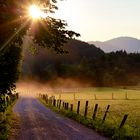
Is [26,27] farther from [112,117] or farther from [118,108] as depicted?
[118,108]

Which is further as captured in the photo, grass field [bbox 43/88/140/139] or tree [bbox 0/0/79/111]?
grass field [bbox 43/88/140/139]

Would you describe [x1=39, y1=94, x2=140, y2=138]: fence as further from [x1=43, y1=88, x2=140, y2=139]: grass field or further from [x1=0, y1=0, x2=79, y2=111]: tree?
[x1=0, y1=0, x2=79, y2=111]: tree

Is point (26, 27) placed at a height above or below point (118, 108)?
above

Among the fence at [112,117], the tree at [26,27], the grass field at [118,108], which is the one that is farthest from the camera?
the grass field at [118,108]

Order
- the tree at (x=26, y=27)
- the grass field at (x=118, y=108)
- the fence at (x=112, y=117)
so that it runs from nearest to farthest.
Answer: the tree at (x=26, y=27), the fence at (x=112, y=117), the grass field at (x=118, y=108)

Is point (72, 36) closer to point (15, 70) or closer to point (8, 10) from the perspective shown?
point (8, 10)

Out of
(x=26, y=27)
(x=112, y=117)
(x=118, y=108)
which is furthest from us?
(x=118, y=108)

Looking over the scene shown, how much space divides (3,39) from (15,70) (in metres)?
24.8

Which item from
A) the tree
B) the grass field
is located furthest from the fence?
the tree

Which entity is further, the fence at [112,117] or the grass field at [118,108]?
the grass field at [118,108]

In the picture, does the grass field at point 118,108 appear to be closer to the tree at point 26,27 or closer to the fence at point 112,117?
the fence at point 112,117

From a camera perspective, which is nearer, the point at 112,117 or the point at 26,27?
the point at 26,27

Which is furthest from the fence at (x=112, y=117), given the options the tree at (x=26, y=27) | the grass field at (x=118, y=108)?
the tree at (x=26, y=27)

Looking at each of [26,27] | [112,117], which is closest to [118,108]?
[112,117]
